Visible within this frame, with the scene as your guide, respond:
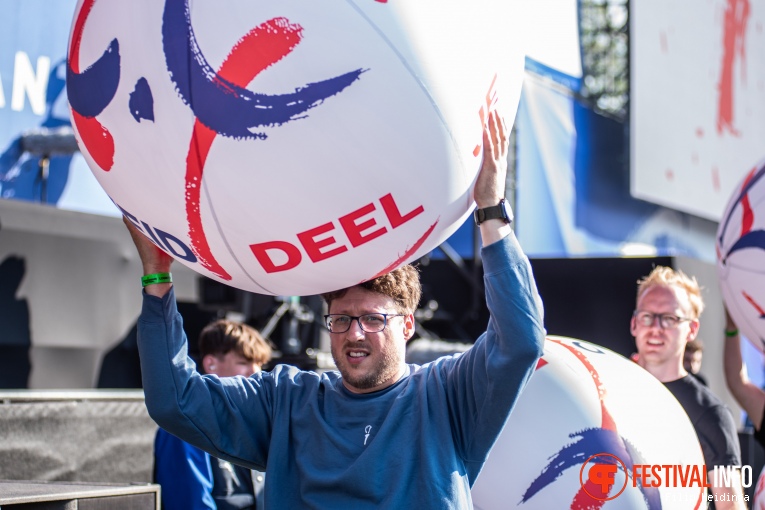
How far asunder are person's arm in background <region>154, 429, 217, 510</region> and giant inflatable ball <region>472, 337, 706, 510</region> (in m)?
1.03

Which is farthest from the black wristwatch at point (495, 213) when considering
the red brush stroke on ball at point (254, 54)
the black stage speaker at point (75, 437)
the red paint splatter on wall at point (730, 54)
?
the red paint splatter on wall at point (730, 54)

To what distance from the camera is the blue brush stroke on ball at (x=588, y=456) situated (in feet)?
6.67

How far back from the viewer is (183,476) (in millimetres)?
2828

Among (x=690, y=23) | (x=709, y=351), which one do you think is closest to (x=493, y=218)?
(x=709, y=351)

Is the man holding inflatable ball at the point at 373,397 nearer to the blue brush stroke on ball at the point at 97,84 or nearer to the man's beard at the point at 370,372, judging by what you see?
the man's beard at the point at 370,372

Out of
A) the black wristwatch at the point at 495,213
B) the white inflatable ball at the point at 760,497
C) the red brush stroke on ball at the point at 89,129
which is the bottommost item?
the white inflatable ball at the point at 760,497

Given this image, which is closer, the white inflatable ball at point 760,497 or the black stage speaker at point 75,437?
the white inflatable ball at point 760,497

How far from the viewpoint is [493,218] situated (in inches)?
65.2

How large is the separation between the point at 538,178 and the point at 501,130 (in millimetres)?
5952

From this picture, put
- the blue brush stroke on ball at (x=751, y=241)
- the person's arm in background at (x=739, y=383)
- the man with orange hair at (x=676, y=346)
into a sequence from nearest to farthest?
the man with orange hair at (x=676, y=346) < the blue brush stroke on ball at (x=751, y=241) < the person's arm in background at (x=739, y=383)

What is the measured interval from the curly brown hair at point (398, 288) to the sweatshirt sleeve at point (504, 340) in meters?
0.19

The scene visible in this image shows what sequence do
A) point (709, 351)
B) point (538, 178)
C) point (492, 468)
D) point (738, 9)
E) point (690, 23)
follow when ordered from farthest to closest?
point (738, 9) < point (690, 23) < point (538, 178) < point (709, 351) < point (492, 468)

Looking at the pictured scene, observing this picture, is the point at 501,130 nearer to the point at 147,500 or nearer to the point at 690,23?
the point at 147,500

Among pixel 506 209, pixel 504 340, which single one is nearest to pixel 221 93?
pixel 506 209
